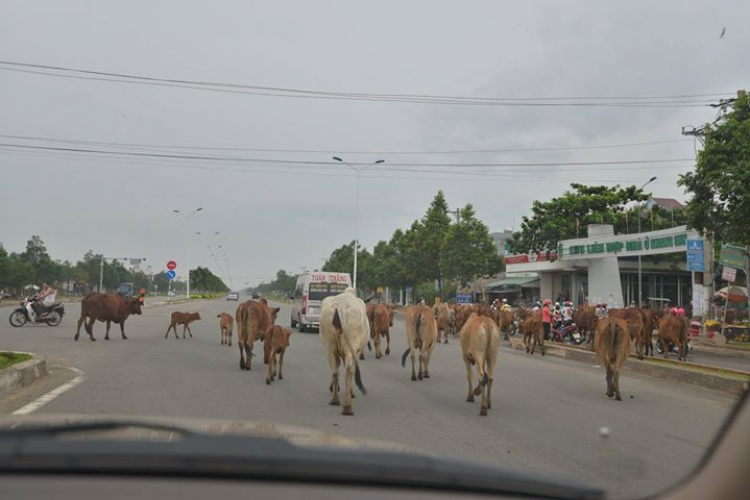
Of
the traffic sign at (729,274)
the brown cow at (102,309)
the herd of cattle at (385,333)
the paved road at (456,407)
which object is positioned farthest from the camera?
the traffic sign at (729,274)

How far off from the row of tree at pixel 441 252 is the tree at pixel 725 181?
84.5 feet

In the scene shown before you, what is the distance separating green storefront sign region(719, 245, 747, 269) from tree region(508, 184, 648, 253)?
21267 millimetres

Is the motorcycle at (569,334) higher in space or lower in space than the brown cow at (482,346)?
lower

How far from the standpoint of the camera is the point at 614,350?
10578mm

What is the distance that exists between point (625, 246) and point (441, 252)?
16.8 meters

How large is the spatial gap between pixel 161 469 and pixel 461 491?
0.89 m

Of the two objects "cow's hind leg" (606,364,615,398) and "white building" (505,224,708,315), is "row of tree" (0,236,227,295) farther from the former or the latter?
"cow's hind leg" (606,364,615,398)

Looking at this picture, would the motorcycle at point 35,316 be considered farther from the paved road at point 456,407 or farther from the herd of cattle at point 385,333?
the paved road at point 456,407

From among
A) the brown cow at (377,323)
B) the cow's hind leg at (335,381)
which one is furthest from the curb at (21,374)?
the brown cow at (377,323)

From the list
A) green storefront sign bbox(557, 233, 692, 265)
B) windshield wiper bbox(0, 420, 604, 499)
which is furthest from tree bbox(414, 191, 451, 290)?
windshield wiper bbox(0, 420, 604, 499)

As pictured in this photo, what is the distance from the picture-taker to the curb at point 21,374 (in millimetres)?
9594

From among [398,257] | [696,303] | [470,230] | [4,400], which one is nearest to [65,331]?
[4,400]

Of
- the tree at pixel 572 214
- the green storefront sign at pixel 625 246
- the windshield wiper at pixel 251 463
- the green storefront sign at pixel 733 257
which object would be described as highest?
the tree at pixel 572 214

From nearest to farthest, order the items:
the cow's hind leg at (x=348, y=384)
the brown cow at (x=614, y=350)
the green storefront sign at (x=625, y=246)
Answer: the cow's hind leg at (x=348, y=384) → the brown cow at (x=614, y=350) → the green storefront sign at (x=625, y=246)
